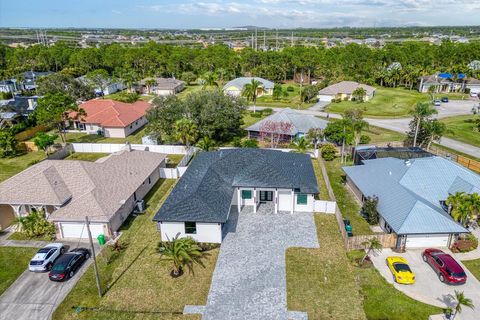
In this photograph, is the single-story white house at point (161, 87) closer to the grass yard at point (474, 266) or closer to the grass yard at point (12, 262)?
the grass yard at point (12, 262)

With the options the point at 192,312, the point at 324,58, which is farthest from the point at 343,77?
the point at 192,312

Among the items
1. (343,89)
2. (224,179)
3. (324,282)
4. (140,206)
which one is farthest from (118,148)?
(343,89)

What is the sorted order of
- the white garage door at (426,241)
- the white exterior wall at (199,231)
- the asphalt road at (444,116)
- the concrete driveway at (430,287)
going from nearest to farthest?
the concrete driveway at (430,287)
the white garage door at (426,241)
the white exterior wall at (199,231)
the asphalt road at (444,116)

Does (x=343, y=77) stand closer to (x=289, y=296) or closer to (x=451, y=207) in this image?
(x=451, y=207)

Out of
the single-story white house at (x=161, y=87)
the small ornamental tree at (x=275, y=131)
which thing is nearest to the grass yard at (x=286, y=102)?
the single-story white house at (x=161, y=87)

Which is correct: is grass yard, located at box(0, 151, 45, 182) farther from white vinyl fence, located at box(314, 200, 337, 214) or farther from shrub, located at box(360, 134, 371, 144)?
shrub, located at box(360, 134, 371, 144)

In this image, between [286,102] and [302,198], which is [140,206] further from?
[286,102]
